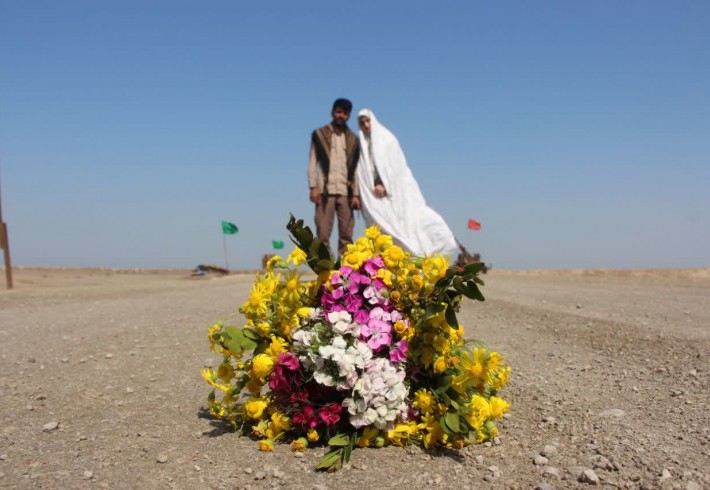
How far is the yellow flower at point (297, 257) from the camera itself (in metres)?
2.96

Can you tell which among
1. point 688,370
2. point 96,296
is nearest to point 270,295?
point 688,370

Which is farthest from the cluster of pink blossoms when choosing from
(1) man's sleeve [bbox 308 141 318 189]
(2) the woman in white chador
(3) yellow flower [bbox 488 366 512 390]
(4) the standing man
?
(2) the woman in white chador

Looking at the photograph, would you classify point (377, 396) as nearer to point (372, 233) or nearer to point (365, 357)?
point (365, 357)

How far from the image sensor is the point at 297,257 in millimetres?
2963

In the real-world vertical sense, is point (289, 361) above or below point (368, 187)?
below

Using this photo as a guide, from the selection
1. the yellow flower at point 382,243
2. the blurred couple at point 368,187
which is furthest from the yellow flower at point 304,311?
the blurred couple at point 368,187

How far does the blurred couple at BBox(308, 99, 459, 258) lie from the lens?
8.27m

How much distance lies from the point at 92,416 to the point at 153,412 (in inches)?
12.8

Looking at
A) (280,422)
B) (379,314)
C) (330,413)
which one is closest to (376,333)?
(379,314)

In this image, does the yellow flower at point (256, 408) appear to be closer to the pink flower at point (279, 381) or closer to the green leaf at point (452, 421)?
the pink flower at point (279, 381)

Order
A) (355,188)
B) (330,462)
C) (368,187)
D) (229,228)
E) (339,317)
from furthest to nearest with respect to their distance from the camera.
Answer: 1. (229,228)
2. (368,187)
3. (355,188)
4. (339,317)
5. (330,462)

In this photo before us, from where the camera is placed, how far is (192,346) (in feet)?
17.2

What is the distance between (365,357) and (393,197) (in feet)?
21.9

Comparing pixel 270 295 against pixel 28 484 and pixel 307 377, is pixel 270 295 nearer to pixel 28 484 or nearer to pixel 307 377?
pixel 307 377
